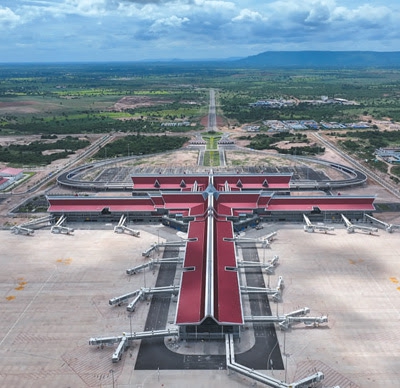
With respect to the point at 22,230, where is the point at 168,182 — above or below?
above

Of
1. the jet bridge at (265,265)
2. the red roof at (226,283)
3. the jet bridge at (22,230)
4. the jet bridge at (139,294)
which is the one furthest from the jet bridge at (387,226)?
the jet bridge at (22,230)

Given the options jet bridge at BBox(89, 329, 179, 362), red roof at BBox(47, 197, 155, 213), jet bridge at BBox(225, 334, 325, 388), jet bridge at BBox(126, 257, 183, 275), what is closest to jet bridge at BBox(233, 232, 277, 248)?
jet bridge at BBox(126, 257, 183, 275)

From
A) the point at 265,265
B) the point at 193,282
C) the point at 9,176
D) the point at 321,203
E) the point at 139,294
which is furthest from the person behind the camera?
the point at 9,176

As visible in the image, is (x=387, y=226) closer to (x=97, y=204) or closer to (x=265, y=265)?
(x=265, y=265)

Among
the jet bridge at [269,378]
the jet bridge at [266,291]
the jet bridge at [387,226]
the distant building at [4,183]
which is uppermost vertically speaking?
Answer: the jet bridge at [269,378]

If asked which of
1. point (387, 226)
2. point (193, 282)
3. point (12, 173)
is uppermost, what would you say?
point (193, 282)

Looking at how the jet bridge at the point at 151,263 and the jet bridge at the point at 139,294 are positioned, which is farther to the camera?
the jet bridge at the point at 151,263

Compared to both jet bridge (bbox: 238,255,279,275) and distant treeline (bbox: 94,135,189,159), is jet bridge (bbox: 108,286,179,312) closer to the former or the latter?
jet bridge (bbox: 238,255,279,275)

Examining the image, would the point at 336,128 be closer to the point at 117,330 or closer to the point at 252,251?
the point at 252,251

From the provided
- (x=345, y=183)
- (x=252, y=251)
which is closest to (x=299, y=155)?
(x=345, y=183)

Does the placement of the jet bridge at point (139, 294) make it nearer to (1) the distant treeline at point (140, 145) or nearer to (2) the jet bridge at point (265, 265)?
(2) the jet bridge at point (265, 265)

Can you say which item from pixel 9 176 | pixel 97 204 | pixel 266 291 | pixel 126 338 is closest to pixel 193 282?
pixel 266 291

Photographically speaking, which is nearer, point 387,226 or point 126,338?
point 126,338
